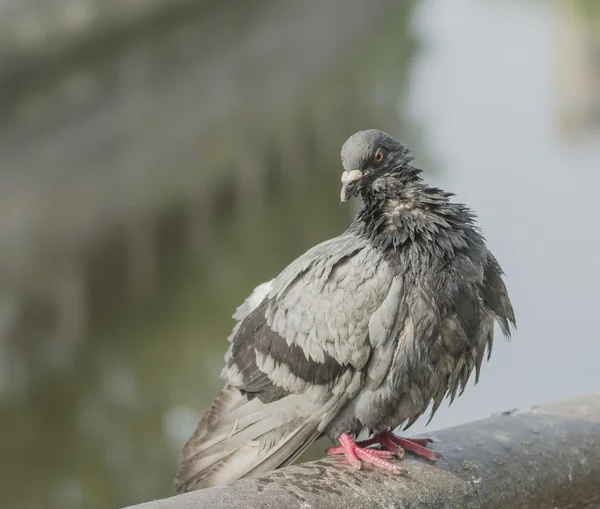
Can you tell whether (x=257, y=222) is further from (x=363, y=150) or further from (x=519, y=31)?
(x=519, y=31)

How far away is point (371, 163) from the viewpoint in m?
4.88

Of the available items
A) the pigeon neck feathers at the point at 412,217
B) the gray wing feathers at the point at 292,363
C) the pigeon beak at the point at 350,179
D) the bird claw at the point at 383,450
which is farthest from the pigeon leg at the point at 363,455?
the pigeon beak at the point at 350,179

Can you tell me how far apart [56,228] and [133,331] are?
5.33 meters

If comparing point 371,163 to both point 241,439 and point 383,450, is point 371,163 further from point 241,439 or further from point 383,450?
point 241,439

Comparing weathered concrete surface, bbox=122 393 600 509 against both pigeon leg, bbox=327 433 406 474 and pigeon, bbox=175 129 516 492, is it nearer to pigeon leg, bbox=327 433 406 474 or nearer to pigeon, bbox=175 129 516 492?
pigeon leg, bbox=327 433 406 474

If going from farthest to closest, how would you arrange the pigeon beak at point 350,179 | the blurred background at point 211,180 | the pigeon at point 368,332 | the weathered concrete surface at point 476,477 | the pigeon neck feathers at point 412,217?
the blurred background at point 211,180 < the pigeon beak at point 350,179 < the pigeon neck feathers at point 412,217 < the pigeon at point 368,332 < the weathered concrete surface at point 476,477

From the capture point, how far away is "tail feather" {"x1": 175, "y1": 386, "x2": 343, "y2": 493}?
4.89m

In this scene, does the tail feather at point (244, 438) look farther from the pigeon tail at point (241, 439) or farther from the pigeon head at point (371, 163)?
the pigeon head at point (371, 163)

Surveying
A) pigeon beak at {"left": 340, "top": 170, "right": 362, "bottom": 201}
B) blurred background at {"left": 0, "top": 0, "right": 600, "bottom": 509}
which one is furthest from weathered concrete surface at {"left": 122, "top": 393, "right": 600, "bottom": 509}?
blurred background at {"left": 0, "top": 0, "right": 600, "bottom": 509}

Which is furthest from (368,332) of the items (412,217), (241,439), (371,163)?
(241,439)

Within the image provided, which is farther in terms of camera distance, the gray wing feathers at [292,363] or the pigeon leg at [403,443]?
the pigeon leg at [403,443]

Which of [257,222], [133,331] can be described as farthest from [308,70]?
[133,331]

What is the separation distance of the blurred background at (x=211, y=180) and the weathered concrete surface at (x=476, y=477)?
571 cm

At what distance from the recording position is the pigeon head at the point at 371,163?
4.83m
